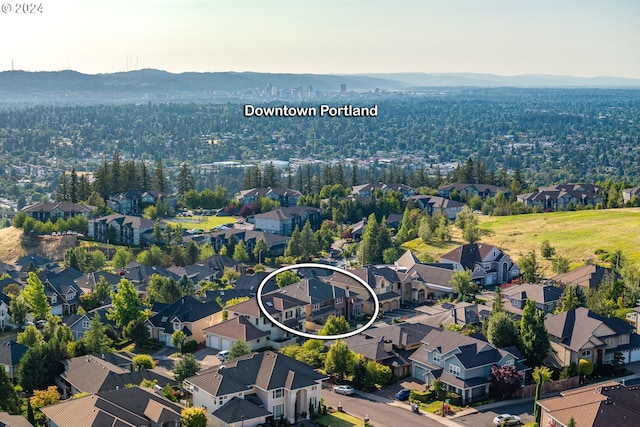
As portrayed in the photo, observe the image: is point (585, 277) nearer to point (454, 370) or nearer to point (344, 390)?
point (454, 370)

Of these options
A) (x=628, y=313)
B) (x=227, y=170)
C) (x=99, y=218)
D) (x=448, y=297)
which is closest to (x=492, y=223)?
(x=448, y=297)

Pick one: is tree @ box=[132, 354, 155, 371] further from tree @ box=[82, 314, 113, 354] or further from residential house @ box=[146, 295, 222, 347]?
residential house @ box=[146, 295, 222, 347]

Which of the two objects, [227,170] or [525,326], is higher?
[525,326]

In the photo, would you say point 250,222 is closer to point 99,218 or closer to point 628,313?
point 99,218

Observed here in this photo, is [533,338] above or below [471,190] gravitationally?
above

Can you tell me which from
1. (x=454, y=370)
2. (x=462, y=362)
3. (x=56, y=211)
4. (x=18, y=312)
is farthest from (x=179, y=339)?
(x=56, y=211)

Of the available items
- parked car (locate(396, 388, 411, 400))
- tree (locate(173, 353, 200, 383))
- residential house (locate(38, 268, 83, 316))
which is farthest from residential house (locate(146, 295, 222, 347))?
parked car (locate(396, 388, 411, 400))

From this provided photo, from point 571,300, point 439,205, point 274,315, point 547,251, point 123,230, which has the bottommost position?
point 123,230
